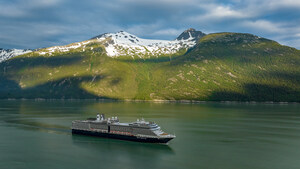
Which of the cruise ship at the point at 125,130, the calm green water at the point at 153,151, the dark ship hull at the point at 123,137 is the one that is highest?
the cruise ship at the point at 125,130

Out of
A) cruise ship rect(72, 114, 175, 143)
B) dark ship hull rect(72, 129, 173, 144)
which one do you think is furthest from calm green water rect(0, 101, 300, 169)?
cruise ship rect(72, 114, 175, 143)

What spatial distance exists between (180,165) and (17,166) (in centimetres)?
3459

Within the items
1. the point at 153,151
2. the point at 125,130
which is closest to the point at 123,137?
the point at 125,130

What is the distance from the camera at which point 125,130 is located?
80812mm

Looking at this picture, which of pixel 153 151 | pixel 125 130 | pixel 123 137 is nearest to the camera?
pixel 153 151

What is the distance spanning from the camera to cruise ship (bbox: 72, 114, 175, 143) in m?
75.6

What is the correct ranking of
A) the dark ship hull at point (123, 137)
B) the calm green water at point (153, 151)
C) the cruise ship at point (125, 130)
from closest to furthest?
1. the calm green water at point (153, 151)
2. the dark ship hull at point (123, 137)
3. the cruise ship at point (125, 130)

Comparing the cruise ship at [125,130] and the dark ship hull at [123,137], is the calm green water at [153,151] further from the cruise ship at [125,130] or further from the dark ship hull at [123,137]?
the cruise ship at [125,130]

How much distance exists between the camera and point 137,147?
238 feet

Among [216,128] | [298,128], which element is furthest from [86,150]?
[298,128]

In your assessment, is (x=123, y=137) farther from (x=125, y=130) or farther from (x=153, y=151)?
(x=153, y=151)

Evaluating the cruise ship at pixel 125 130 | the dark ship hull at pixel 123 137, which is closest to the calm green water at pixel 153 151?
the dark ship hull at pixel 123 137

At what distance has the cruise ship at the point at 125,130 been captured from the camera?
75562 mm

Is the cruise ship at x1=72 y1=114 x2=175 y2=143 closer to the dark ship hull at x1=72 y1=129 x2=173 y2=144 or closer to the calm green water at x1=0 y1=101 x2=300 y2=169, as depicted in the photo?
the dark ship hull at x1=72 y1=129 x2=173 y2=144
